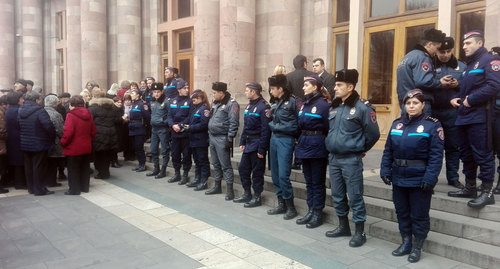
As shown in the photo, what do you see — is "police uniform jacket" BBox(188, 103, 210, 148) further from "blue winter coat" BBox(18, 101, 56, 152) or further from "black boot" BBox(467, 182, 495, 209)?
"black boot" BBox(467, 182, 495, 209)

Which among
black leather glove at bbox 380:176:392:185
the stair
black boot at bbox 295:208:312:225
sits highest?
black leather glove at bbox 380:176:392:185

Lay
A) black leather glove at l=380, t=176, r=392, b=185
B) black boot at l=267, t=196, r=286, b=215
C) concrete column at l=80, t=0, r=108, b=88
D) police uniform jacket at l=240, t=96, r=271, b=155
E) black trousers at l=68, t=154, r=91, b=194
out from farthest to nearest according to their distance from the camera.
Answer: concrete column at l=80, t=0, r=108, b=88, black trousers at l=68, t=154, r=91, b=194, police uniform jacket at l=240, t=96, r=271, b=155, black boot at l=267, t=196, r=286, b=215, black leather glove at l=380, t=176, r=392, b=185

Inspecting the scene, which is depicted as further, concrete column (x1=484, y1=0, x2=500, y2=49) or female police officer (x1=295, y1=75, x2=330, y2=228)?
concrete column (x1=484, y1=0, x2=500, y2=49)

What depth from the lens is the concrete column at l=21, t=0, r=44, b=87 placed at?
21.4m

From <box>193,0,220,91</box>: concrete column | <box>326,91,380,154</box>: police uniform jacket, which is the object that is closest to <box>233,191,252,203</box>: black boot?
<box>326,91,380,154</box>: police uniform jacket

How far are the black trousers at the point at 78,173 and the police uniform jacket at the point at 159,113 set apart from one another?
161 centimetres

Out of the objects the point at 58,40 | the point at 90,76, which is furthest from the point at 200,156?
the point at 58,40

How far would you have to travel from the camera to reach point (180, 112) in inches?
323

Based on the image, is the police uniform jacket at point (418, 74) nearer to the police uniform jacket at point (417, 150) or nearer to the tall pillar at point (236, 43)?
the police uniform jacket at point (417, 150)

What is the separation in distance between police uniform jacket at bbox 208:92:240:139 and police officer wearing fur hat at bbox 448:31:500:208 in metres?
3.52

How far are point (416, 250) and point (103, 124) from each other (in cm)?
683

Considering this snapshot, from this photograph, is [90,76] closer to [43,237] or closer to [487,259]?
[43,237]

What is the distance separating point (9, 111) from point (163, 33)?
8516 millimetres

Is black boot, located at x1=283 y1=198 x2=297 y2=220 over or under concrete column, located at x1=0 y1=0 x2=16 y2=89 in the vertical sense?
under
